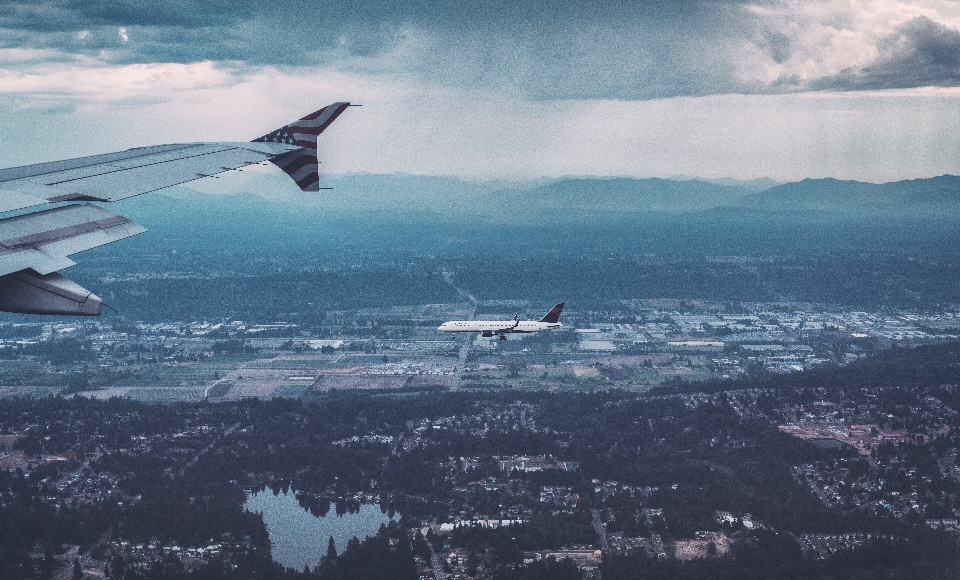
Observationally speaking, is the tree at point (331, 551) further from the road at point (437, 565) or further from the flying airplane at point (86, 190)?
the flying airplane at point (86, 190)

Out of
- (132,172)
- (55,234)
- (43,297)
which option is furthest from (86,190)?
(43,297)

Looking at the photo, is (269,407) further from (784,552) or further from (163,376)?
(784,552)

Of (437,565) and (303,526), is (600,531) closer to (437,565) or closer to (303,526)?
(437,565)

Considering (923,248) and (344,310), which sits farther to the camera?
(923,248)

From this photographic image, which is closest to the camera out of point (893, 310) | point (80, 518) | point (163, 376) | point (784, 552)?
point (784, 552)

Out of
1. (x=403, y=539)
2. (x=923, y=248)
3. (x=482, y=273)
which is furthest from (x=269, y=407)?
(x=923, y=248)

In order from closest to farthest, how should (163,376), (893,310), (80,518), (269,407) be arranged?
1. (80,518)
2. (269,407)
3. (163,376)
4. (893,310)
